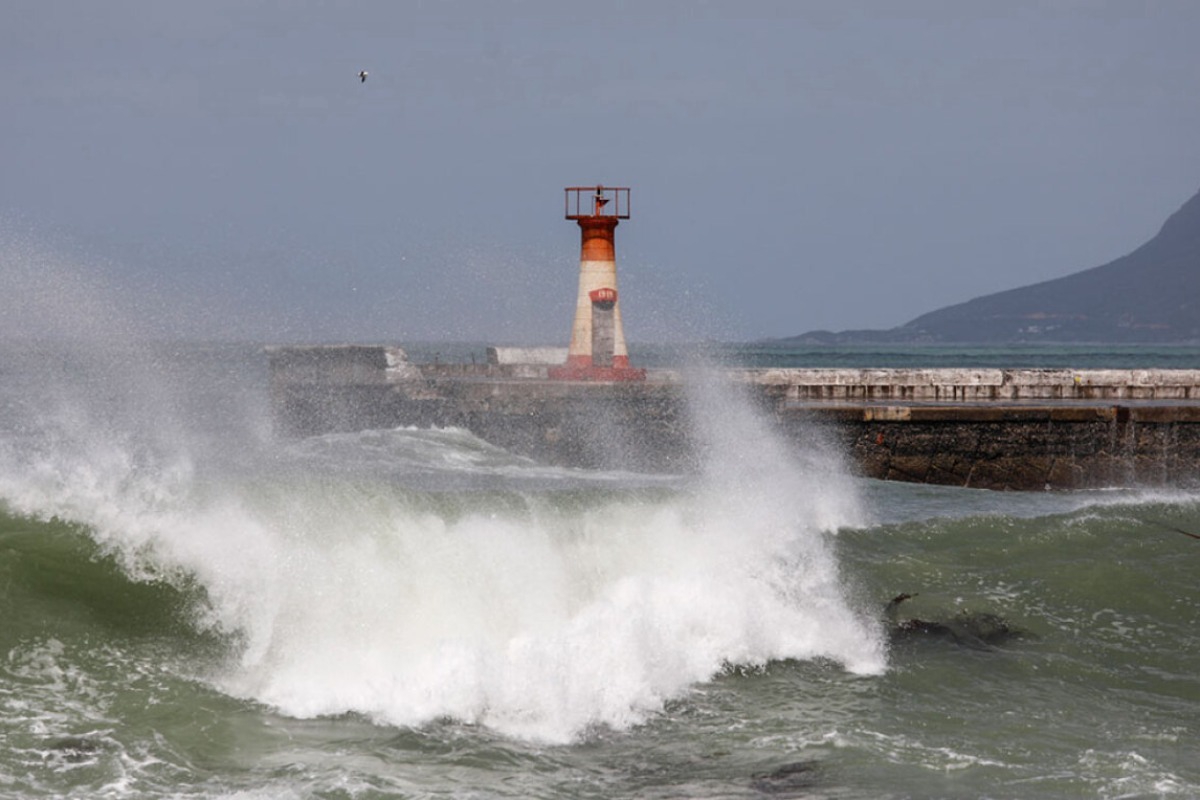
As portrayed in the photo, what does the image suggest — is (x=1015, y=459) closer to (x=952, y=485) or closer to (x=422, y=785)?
(x=952, y=485)

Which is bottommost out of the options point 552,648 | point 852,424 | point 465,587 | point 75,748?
point 75,748

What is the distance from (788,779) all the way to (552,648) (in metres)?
1.92

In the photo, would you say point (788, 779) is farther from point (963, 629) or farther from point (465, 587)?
A: point (963, 629)

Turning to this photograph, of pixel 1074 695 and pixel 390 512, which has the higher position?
pixel 390 512

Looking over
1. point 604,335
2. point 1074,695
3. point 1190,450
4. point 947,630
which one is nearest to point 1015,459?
point 1190,450

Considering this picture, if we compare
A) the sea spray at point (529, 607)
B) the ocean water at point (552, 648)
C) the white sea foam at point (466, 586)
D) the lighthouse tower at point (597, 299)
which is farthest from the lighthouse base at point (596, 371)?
the sea spray at point (529, 607)

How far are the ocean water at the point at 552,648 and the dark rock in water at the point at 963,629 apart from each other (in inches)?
1.3

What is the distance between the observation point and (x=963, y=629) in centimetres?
995

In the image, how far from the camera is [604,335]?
2384cm

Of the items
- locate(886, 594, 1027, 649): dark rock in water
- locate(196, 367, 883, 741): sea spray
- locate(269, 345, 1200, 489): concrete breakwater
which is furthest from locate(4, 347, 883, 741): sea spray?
locate(269, 345, 1200, 489): concrete breakwater

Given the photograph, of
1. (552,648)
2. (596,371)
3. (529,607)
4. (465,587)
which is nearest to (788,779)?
(552,648)

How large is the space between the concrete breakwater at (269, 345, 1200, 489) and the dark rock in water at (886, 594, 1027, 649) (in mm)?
8680

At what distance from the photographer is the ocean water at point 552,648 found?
6734 millimetres

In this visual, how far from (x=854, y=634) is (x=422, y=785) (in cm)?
383
